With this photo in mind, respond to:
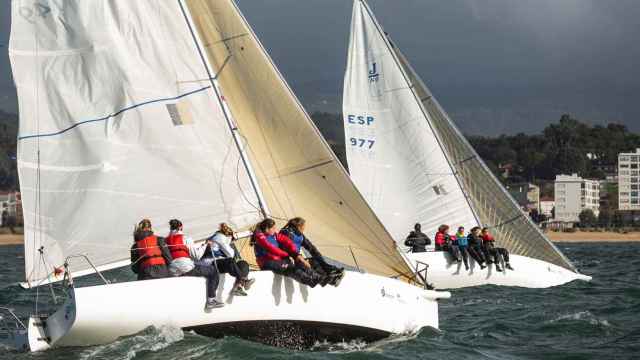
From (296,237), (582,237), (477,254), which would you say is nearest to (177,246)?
(296,237)

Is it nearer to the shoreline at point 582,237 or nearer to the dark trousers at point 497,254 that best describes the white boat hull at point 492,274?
the dark trousers at point 497,254

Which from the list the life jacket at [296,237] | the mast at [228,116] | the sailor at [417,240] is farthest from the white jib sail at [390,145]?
the life jacket at [296,237]

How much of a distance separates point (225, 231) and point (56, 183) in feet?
7.91

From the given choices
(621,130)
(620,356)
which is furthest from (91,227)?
(621,130)

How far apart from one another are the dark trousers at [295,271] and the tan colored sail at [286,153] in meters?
1.90

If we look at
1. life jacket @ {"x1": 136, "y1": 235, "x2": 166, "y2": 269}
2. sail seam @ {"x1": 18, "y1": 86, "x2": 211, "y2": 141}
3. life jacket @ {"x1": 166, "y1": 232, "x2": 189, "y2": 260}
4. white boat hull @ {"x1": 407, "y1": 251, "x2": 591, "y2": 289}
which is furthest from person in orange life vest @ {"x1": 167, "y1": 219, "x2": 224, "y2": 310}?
white boat hull @ {"x1": 407, "y1": 251, "x2": 591, "y2": 289}

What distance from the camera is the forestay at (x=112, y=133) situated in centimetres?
1411

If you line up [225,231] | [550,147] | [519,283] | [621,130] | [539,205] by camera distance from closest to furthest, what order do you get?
1. [225,231]
2. [519,283]
3. [539,205]
4. [550,147]
5. [621,130]

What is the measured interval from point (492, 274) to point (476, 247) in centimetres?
68

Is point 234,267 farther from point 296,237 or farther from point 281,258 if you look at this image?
point 296,237

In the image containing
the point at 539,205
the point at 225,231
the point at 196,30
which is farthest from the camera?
the point at 539,205

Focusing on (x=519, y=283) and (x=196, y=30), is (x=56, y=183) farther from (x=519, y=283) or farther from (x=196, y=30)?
(x=519, y=283)

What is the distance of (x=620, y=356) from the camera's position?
13.5 m

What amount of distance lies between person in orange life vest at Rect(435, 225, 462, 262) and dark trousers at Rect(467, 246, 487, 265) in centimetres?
34
